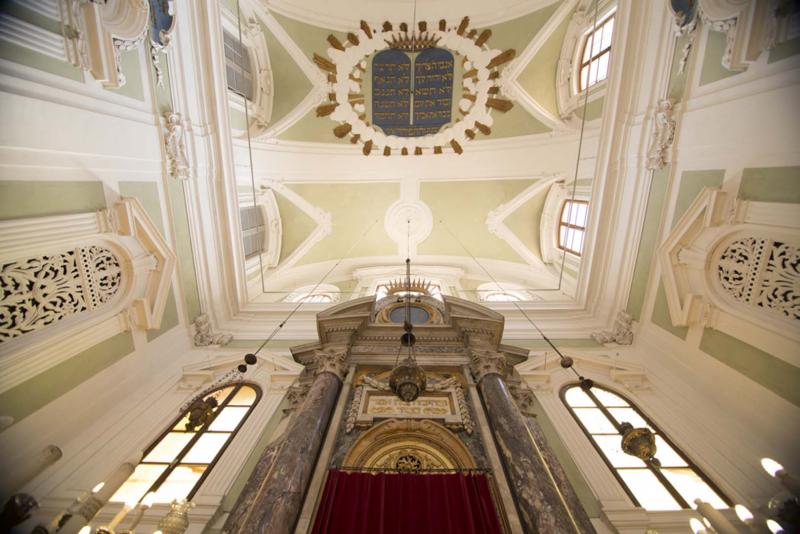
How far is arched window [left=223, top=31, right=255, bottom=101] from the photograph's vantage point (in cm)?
848

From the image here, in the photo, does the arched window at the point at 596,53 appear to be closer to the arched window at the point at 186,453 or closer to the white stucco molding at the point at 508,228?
the white stucco molding at the point at 508,228

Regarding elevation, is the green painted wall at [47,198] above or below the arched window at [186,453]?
above

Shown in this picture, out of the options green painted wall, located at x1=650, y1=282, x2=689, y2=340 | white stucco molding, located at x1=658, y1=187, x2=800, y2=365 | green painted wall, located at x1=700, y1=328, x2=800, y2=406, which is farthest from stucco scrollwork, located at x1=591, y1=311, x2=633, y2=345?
green painted wall, located at x1=700, y1=328, x2=800, y2=406

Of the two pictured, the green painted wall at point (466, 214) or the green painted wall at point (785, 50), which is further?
the green painted wall at point (466, 214)

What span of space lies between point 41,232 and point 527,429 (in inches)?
268

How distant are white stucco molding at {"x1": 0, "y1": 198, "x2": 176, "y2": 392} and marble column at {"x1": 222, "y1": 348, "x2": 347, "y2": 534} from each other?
3.27 m

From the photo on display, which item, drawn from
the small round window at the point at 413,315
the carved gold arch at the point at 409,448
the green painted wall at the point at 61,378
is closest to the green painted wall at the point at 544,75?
the small round window at the point at 413,315

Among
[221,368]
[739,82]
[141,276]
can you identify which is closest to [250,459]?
[221,368]

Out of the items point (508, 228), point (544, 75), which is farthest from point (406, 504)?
point (544, 75)

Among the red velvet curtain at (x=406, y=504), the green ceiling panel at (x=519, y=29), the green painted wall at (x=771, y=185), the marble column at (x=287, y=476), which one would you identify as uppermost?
the green ceiling panel at (x=519, y=29)

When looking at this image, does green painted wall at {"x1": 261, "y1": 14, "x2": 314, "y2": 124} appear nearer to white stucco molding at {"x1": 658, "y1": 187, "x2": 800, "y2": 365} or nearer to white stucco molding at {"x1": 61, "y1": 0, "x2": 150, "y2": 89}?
white stucco molding at {"x1": 61, "y1": 0, "x2": 150, "y2": 89}

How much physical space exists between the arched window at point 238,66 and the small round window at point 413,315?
21.8 ft

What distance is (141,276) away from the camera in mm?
6227

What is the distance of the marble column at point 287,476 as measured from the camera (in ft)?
11.5
